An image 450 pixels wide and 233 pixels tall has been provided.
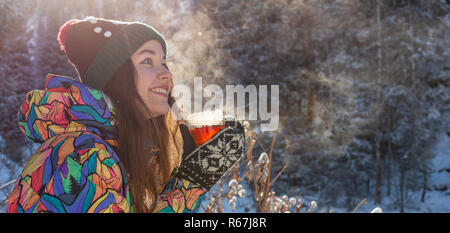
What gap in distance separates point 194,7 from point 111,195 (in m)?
13.2

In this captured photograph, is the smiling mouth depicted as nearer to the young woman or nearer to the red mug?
the young woman

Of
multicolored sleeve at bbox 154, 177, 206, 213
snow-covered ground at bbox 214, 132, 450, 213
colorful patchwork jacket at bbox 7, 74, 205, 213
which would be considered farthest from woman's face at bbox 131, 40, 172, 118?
snow-covered ground at bbox 214, 132, 450, 213

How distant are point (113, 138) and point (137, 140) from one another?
6 cm

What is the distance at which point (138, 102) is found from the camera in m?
0.90

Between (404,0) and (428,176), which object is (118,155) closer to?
(428,176)

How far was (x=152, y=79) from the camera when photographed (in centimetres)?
93

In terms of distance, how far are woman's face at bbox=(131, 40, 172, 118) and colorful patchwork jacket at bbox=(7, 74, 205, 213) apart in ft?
0.41

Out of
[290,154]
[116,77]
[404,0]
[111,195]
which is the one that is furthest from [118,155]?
[404,0]

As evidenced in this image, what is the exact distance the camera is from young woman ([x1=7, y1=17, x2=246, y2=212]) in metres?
0.71

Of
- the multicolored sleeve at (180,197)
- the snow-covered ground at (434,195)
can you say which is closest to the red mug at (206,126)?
the multicolored sleeve at (180,197)

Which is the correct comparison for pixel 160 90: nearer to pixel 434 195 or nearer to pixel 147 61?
pixel 147 61

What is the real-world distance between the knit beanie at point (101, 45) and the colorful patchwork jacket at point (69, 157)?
135 millimetres

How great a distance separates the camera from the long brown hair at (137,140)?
833 millimetres

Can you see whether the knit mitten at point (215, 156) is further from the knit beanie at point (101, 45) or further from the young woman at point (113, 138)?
Result: the knit beanie at point (101, 45)
